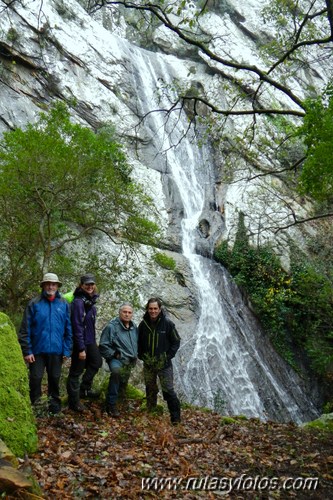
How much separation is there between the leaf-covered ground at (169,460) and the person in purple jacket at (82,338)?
330 millimetres

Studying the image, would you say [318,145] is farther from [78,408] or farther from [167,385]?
[78,408]

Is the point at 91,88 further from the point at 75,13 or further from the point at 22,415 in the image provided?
the point at 22,415

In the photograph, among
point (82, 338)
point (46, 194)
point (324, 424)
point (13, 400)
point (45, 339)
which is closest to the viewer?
point (13, 400)

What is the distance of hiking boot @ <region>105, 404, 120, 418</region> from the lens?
264 inches

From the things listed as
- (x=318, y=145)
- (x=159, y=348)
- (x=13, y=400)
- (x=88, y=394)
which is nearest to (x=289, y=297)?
(x=159, y=348)

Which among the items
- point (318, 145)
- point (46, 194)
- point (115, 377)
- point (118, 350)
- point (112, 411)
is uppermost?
point (46, 194)

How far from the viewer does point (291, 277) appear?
19.1 m

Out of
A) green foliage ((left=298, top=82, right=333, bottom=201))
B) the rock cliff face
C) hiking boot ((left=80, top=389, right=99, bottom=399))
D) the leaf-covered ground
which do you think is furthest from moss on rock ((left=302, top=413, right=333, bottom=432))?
the rock cliff face

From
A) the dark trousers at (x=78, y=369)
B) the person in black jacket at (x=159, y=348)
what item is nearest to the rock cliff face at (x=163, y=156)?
the person in black jacket at (x=159, y=348)

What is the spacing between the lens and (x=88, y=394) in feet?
23.8

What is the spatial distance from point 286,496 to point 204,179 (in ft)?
64.5

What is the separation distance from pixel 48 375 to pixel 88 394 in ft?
4.77

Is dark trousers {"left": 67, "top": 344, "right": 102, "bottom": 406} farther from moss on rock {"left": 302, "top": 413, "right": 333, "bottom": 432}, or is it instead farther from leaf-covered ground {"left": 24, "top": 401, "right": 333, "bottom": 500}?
moss on rock {"left": 302, "top": 413, "right": 333, "bottom": 432}

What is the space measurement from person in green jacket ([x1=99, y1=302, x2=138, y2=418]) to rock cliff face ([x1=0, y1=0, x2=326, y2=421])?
6.89m
